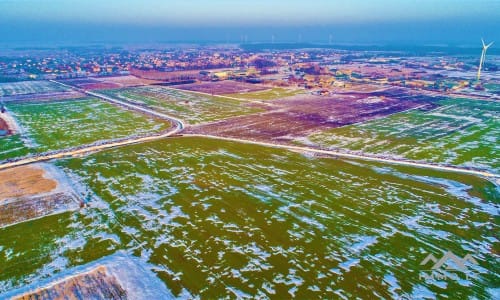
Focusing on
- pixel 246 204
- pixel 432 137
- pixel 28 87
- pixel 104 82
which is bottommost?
pixel 246 204

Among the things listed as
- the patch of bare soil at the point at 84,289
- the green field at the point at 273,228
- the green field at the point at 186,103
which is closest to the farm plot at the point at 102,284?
the patch of bare soil at the point at 84,289

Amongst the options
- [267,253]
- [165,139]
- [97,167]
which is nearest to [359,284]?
[267,253]

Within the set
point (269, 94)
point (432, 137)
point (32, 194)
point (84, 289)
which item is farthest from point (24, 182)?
point (269, 94)

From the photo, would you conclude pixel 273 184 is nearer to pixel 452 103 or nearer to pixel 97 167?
pixel 97 167

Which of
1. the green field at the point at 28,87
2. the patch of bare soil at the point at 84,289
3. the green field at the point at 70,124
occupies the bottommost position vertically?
the patch of bare soil at the point at 84,289

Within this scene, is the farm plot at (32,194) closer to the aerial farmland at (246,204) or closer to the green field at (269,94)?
the aerial farmland at (246,204)

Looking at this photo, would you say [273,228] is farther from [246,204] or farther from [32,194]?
[32,194]
